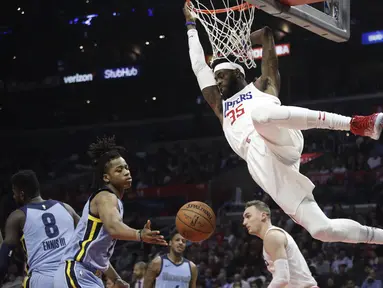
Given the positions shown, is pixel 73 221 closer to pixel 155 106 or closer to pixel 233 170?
pixel 233 170

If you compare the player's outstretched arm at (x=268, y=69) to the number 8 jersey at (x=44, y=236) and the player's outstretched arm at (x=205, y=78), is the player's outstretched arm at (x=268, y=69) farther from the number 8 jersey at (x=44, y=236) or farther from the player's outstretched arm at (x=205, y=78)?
the number 8 jersey at (x=44, y=236)

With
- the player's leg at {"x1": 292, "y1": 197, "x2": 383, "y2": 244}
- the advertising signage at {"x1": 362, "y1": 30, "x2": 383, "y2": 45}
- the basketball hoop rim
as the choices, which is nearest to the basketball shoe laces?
the player's leg at {"x1": 292, "y1": 197, "x2": 383, "y2": 244}

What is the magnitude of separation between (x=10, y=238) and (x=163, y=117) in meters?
17.0

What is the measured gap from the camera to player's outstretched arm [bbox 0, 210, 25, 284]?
5.12 metres

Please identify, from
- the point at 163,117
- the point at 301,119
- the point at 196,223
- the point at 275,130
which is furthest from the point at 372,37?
the point at 301,119

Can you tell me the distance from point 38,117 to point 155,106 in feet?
14.6

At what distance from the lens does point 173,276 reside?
836cm

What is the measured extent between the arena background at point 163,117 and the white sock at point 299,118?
6.90 m

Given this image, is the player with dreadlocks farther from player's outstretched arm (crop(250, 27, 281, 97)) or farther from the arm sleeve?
player's outstretched arm (crop(250, 27, 281, 97))

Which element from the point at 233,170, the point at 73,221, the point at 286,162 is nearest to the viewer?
the point at 286,162

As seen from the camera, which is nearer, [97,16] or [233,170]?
[233,170]

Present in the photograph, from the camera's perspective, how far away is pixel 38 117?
23906mm

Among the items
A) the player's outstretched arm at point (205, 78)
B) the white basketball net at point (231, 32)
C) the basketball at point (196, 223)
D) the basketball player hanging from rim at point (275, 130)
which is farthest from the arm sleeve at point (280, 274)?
the white basketball net at point (231, 32)

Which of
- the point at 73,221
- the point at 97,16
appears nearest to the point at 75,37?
the point at 97,16
